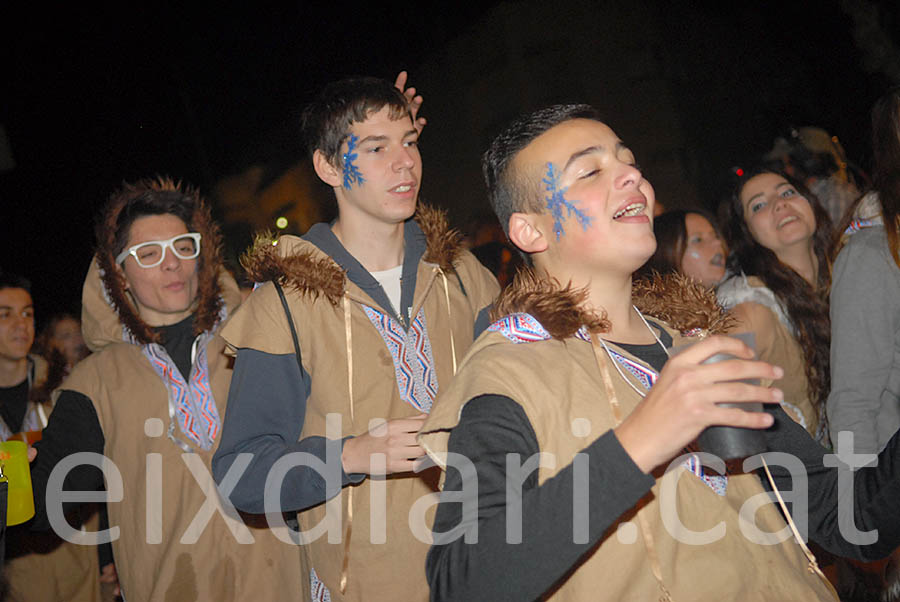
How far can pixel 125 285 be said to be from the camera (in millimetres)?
3850

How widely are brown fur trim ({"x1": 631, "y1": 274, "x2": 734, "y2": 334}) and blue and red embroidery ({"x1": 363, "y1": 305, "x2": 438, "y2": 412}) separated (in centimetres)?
86

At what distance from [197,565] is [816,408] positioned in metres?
3.15

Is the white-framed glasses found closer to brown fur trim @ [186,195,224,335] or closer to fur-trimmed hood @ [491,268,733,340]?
brown fur trim @ [186,195,224,335]

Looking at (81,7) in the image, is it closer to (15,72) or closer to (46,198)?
(15,72)

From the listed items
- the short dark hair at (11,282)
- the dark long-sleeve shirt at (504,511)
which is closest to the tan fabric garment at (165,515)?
the dark long-sleeve shirt at (504,511)

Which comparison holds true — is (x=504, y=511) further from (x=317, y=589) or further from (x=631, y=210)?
(x=317, y=589)

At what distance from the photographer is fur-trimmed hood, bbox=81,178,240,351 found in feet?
12.2

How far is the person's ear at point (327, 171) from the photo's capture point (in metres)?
2.97

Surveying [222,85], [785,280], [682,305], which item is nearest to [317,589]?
[682,305]

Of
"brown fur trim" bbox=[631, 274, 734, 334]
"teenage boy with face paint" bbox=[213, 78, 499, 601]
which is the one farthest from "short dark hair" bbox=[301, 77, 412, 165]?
"brown fur trim" bbox=[631, 274, 734, 334]

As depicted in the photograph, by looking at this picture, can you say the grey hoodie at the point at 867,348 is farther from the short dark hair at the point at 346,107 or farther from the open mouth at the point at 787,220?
the short dark hair at the point at 346,107

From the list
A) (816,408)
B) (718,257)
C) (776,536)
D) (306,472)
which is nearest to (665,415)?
(776,536)

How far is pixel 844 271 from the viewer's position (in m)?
2.89

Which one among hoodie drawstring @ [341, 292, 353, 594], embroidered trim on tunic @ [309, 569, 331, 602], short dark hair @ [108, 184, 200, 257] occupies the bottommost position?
embroidered trim on tunic @ [309, 569, 331, 602]
